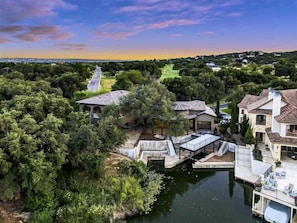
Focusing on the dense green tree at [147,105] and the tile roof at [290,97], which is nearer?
the tile roof at [290,97]

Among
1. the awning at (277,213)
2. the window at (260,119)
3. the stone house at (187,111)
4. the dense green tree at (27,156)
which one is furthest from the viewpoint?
the stone house at (187,111)

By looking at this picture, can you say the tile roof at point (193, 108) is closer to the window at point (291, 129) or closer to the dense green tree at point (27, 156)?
the window at point (291, 129)

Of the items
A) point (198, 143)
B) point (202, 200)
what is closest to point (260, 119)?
point (198, 143)

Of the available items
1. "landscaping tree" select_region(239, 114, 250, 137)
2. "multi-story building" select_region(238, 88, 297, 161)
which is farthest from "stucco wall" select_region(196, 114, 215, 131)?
"landscaping tree" select_region(239, 114, 250, 137)

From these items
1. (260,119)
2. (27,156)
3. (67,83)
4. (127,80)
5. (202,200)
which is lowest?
(202,200)

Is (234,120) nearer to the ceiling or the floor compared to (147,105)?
nearer to the floor

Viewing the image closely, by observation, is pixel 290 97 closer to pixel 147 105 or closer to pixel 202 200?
pixel 147 105

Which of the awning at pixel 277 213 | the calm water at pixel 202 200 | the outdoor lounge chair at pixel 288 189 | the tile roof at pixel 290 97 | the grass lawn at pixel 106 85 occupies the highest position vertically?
the tile roof at pixel 290 97

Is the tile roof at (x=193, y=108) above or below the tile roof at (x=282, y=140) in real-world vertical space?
above

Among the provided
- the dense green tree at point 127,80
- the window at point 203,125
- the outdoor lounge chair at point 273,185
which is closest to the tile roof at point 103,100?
the window at point 203,125
